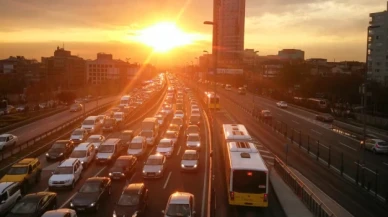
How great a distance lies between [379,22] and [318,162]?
3015 inches

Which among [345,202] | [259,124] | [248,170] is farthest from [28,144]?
[259,124]

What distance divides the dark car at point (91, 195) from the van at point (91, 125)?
67.6 ft

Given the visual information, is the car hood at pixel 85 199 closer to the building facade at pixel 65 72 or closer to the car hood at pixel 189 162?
the car hood at pixel 189 162

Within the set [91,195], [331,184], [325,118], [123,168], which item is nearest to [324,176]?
[331,184]

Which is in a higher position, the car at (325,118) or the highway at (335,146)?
the car at (325,118)

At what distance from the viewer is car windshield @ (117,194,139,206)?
1576 cm

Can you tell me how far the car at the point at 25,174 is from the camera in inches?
777

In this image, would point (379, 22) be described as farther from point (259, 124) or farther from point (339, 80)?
point (259, 124)

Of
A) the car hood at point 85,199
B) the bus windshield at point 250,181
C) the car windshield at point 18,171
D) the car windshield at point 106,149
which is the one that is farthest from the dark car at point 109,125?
the bus windshield at point 250,181

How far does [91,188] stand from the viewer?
17547 millimetres

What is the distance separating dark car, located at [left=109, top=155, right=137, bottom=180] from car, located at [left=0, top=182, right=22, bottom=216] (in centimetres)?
529

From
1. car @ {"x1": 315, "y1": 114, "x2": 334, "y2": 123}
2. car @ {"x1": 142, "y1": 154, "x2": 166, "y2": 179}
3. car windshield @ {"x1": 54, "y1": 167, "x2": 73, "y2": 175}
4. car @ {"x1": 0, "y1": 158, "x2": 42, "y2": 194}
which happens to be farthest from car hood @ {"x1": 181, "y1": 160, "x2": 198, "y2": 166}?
car @ {"x1": 315, "y1": 114, "x2": 334, "y2": 123}

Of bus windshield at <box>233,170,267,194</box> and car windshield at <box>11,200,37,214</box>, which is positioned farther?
bus windshield at <box>233,170,267,194</box>

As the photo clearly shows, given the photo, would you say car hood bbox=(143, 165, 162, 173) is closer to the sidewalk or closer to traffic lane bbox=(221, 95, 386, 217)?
the sidewalk
